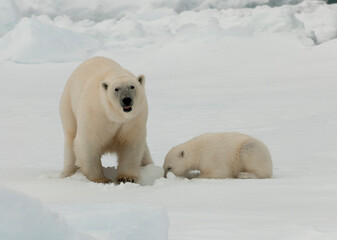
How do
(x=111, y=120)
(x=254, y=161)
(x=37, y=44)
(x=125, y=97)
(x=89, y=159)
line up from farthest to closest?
(x=37, y=44), (x=254, y=161), (x=89, y=159), (x=111, y=120), (x=125, y=97)

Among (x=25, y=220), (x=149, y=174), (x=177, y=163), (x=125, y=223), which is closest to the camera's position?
(x=25, y=220)

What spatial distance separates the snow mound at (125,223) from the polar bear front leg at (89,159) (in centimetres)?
292

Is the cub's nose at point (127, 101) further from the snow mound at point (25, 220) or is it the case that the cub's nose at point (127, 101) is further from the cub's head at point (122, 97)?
the snow mound at point (25, 220)

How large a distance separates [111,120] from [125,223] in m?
2.97

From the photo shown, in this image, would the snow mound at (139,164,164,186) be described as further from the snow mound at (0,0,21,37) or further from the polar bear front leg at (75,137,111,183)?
the snow mound at (0,0,21,37)

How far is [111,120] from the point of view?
14.5ft

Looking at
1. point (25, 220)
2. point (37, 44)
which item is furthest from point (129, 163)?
point (37, 44)

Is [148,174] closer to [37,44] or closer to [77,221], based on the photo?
[77,221]

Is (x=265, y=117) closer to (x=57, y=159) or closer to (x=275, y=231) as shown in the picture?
(x=57, y=159)

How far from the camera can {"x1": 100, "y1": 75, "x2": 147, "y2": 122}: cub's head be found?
14.0 ft

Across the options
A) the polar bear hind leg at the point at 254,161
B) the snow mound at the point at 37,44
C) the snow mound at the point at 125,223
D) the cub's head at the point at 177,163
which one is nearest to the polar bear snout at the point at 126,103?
the cub's head at the point at 177,163

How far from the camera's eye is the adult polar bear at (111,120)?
4.31 meters

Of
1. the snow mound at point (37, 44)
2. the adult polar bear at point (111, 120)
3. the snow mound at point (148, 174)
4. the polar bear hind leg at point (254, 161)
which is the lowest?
the snow mound at point (148, 174)

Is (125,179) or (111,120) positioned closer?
(111,120)
